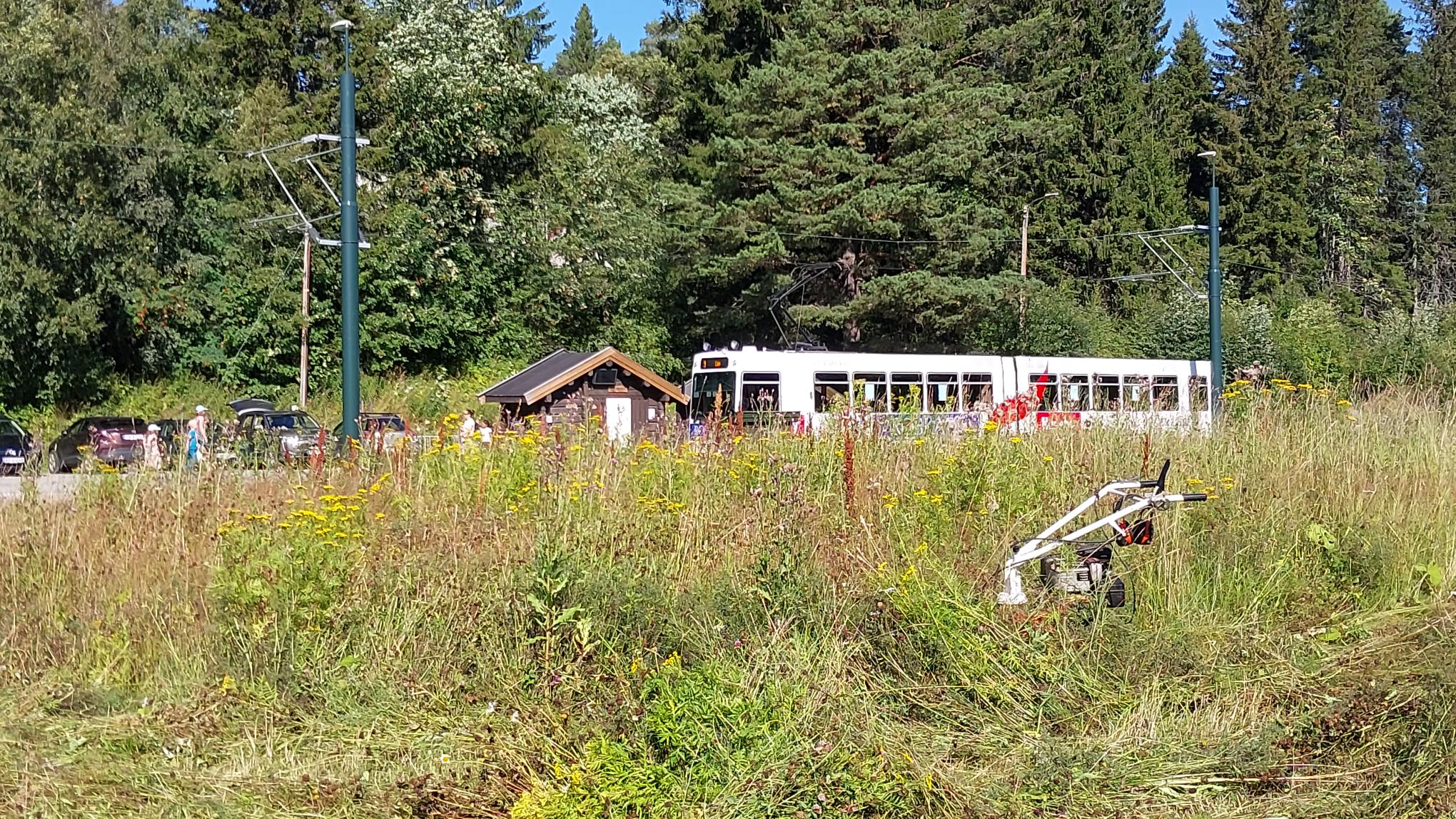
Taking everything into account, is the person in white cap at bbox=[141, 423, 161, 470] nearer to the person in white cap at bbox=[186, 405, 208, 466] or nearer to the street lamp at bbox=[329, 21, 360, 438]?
the person in white cap at bbox=[186, 405, 208, 466]

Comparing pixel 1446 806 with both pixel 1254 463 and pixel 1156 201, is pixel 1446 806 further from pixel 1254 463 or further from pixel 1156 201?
pixel 1156 201

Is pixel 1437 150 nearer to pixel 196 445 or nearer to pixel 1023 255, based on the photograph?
pixel 1023 255

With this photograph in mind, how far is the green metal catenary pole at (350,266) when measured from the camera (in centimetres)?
1452

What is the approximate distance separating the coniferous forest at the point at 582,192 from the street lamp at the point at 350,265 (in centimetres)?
1902

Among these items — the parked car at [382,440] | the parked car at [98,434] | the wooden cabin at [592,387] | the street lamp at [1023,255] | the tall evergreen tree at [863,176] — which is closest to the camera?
the parked car at [382,440]

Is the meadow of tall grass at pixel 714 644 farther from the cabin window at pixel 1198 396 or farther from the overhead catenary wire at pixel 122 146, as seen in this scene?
the overhead catenary wire at pixel 122 146

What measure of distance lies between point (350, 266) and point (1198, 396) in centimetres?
979

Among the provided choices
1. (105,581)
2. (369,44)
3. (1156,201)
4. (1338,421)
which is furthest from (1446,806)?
(1156,201)

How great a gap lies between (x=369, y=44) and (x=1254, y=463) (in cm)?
3703

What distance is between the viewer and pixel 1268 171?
2295 inches

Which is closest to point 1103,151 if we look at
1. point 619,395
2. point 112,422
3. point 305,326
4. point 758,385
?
point 619,395

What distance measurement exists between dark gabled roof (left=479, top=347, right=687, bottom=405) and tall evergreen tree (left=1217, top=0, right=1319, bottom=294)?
36.4m

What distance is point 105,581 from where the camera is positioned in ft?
21.5

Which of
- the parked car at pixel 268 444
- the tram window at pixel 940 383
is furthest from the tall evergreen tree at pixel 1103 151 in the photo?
the parked car at pixel 268 444
